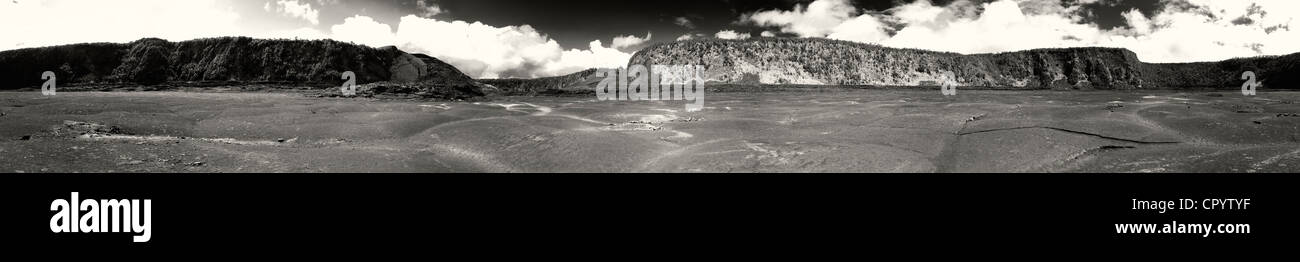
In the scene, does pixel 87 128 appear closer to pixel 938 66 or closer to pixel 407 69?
pixel 407 69

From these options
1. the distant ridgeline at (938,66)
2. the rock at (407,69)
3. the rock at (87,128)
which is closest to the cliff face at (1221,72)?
the distant ridgeline at (938,66)

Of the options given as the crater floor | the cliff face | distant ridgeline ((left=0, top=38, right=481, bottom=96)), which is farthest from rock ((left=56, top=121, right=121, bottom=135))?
the cliff face

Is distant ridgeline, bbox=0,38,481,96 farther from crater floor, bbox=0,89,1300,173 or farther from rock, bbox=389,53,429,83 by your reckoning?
crater floor, bbox=0,89,1300,173

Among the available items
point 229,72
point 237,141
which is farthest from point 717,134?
point 229,72

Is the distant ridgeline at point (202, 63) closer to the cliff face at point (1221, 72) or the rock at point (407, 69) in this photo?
the rock at point (407, 69)

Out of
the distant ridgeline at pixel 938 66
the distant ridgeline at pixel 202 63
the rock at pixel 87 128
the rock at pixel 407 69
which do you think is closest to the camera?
the rock at pixel 87 128

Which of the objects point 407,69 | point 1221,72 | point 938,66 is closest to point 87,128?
point 407,69
